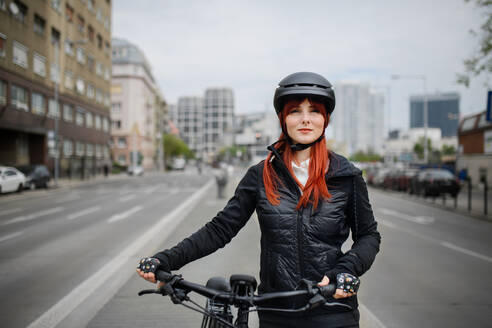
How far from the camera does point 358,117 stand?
13650cm

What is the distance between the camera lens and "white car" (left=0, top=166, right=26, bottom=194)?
61.8ft

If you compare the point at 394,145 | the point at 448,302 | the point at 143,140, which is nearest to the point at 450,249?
the point at 448,302

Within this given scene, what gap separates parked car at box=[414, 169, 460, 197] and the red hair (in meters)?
19.3

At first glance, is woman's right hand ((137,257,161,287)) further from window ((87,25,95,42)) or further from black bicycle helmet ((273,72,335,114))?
window ((87,25,95,42))

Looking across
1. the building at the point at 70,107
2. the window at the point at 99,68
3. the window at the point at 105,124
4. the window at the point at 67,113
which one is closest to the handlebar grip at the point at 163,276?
the building at the point at 70,107

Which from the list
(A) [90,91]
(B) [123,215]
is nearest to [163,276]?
(B) [123,215]

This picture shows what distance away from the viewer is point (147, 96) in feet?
250

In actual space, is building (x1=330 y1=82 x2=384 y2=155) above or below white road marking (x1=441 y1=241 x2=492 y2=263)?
above

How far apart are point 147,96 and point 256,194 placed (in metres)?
78.1

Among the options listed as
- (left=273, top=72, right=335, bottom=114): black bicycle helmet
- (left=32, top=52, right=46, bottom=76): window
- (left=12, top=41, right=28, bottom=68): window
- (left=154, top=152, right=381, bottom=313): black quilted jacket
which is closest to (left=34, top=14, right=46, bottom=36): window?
(left=12, top=41, right=28, bottom=68): window

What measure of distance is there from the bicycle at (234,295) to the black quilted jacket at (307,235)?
0.47 ft

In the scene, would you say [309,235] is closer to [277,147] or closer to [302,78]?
[277,147]

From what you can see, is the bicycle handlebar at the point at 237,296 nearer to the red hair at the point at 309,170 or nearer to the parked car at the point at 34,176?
the red hair at the point at 309,170

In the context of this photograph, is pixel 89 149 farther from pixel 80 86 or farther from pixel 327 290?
pixel 327 290
